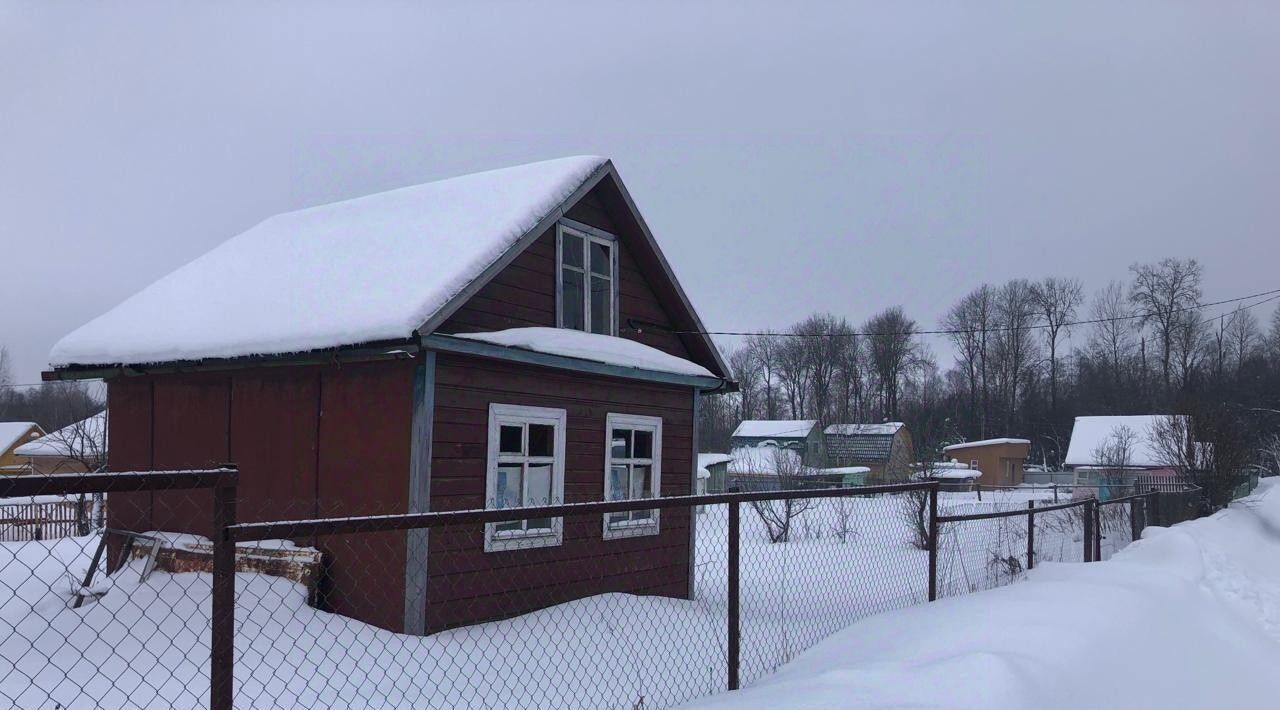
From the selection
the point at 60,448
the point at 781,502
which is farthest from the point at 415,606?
the point at 60,448

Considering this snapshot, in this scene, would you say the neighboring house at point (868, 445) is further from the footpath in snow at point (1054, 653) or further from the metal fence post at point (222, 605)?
the metal fence post at point (222, 605)

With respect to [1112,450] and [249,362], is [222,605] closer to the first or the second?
[249,362]

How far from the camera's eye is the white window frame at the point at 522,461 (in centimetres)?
860

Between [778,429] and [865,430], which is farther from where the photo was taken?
[778,429]

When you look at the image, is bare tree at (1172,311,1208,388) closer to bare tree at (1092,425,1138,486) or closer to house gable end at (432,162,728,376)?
bare tree at (1092,425,1138,486)

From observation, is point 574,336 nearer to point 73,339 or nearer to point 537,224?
point 537,224

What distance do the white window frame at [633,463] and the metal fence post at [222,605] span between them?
22.7 feet

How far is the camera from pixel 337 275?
31.9 ft

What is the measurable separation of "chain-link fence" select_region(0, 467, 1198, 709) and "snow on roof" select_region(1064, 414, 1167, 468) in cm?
3974

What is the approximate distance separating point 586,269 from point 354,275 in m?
2.60

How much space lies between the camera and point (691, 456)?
11836 millimetres

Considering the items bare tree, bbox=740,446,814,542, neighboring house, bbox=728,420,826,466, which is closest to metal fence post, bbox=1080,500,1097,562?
bare tree, bbox=740,446,814,542

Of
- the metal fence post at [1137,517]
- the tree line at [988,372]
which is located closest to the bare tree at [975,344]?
the tree line at [988,372]

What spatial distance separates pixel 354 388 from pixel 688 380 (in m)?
4.35
